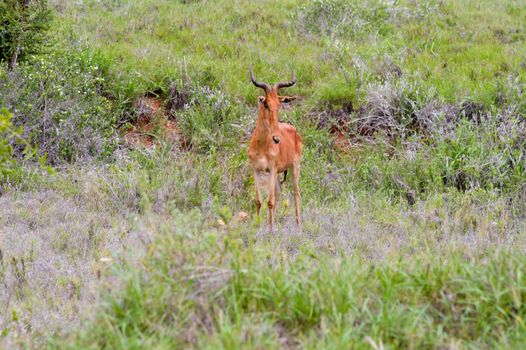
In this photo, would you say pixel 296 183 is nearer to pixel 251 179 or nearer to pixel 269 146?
pixel 251 179

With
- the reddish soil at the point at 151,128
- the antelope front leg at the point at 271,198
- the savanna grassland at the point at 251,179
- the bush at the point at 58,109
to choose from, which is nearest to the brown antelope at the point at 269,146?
the antelope front leg at the point at 271,198

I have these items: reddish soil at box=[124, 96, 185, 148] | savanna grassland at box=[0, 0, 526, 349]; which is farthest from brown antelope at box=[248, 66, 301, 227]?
reddish soil at box=[124, 96, 185, 148]

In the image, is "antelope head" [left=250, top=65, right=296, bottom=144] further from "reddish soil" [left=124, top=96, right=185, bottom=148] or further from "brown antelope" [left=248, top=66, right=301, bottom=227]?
"reddish soil" [left=124, top=96, right=185, bottom=148]

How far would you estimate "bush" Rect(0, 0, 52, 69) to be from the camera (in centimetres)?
1130

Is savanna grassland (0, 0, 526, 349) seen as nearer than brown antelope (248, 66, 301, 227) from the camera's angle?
Yes

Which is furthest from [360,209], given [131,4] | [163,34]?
[131,4]

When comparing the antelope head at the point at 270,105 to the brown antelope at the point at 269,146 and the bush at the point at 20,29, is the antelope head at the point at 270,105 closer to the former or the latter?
the brown antelope at the point at 269,146

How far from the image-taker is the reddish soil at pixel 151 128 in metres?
12.1

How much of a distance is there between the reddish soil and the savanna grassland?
5cm

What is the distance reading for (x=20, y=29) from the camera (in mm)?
11398

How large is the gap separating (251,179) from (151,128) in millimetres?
2839

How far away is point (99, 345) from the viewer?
13.0 feet

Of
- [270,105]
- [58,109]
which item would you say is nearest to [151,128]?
[58,109]

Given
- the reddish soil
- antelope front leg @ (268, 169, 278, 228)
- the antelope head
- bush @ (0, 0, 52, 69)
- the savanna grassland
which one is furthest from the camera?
the reddish soil
